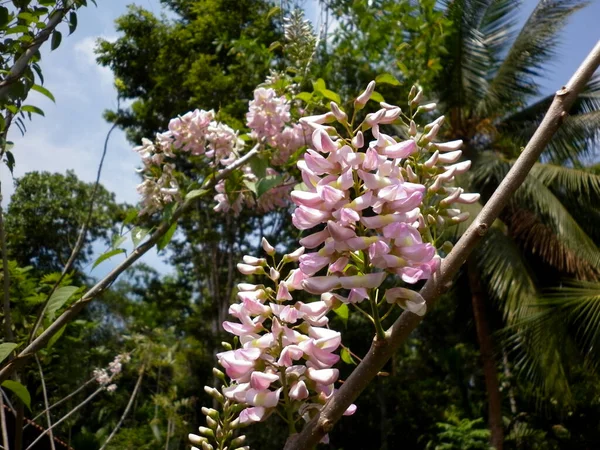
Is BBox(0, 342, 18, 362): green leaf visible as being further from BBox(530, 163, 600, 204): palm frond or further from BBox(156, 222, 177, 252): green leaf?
BBox(530, 163, 600, 204): palm frond

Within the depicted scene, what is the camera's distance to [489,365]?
31.7ft

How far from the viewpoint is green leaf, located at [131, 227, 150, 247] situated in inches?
52.9

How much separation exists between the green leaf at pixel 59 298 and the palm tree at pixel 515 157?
842 centimetres

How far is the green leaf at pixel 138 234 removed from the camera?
1.34 m

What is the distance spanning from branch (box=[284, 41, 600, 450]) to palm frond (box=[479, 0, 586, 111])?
1078 centimetres

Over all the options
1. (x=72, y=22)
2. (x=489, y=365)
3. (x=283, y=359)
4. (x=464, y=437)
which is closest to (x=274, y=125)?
(x=72, y=22)

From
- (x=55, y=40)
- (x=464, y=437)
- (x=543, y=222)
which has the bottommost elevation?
(x=464, y=437)

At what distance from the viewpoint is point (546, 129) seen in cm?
53

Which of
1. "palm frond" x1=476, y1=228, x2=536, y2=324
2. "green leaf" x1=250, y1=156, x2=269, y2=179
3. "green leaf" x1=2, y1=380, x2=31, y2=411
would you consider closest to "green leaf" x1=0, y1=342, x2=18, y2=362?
"green leaf" x1=2, y1=380, x2=31, y2=411

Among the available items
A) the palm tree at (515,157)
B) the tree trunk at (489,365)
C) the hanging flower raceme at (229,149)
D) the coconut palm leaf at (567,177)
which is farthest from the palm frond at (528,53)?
the hanging flower raceme at (229,149)

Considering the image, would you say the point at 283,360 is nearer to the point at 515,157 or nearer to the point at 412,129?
the point at 412,129

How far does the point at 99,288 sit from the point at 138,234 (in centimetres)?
23

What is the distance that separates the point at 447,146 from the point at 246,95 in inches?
343

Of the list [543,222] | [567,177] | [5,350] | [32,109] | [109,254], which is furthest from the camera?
[543,222]
